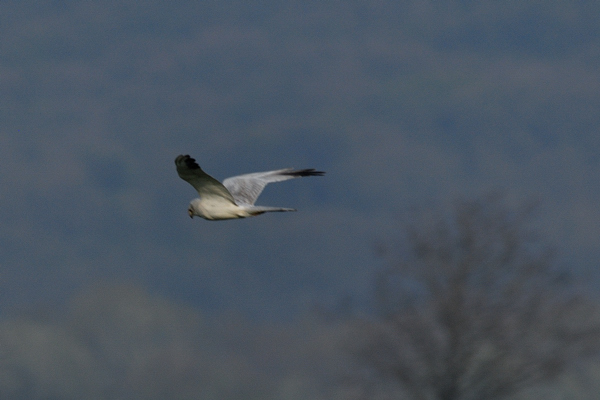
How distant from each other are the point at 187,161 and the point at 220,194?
1.10m

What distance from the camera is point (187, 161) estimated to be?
11.4 metres

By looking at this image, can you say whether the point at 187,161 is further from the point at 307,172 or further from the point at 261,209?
the point at 307,172

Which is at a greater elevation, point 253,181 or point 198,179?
point 253,181

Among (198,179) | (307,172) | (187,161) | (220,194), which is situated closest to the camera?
(187,161)

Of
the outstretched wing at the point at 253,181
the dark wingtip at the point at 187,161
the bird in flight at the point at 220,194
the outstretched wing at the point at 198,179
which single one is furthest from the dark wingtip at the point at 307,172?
the dark wingtip at the point at 187,161

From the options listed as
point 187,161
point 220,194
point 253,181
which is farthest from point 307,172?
point 187,161

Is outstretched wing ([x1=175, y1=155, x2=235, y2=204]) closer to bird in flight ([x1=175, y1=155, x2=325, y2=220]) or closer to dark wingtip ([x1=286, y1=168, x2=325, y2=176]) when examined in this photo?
bird in flight ([x1=175, y1=155, x2=325, y2=220])

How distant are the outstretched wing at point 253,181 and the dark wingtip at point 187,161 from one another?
1.55 metres

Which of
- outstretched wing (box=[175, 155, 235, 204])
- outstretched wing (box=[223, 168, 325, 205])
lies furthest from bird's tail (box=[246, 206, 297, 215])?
outstretched wing (box=[223, 168, 325, 205])

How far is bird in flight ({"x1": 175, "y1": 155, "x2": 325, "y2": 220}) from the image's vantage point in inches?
461

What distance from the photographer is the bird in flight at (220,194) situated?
1170cm

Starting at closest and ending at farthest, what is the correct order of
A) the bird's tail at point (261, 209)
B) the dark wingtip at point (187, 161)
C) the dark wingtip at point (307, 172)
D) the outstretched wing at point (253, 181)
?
the dark wingtip at point (187, 161) < the bird's tail at point (261, 209) < the outstretched wing at point (253, 181) < the dark wingtip at point (307, 172)

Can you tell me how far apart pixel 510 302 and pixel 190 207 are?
673cm

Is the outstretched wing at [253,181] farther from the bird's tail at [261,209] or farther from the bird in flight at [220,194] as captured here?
the bird's tail at [261,209]
